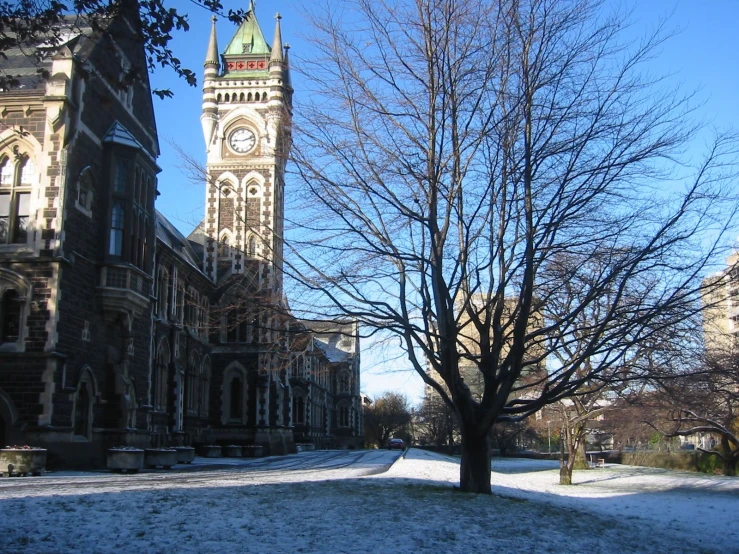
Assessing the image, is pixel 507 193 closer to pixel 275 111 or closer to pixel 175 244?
pixel 275 111

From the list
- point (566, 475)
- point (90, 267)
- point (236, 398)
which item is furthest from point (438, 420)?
point (90, 267)

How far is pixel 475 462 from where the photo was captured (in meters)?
14.9

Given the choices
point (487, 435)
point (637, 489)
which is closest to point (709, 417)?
point (637, 489)

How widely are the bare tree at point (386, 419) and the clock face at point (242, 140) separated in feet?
214

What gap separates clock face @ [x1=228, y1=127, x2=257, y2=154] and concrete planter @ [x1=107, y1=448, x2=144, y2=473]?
1233 inches

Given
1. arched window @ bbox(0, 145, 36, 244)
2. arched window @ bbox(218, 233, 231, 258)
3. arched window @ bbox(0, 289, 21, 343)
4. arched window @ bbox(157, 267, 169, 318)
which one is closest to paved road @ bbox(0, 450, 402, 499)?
arched window @ bbox(0, 289, 21, 343)

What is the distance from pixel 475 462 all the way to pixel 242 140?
126 ft

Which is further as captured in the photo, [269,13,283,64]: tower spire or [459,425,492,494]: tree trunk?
[269,13,283,64]: tower spire

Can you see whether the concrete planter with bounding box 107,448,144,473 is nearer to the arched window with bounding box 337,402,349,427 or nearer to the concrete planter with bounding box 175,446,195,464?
the concrete planter with bounding box 175,446,195,464

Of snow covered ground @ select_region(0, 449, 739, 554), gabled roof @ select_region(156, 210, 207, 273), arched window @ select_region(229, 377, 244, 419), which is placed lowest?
snow covered ground @ select_region(0, 449, 739, 554)

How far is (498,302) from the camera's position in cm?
1459

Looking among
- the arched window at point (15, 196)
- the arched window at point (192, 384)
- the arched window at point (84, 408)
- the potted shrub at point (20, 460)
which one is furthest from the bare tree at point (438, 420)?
the potted shrub at point (20, 460)

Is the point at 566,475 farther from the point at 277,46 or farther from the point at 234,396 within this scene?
the point at 277,46

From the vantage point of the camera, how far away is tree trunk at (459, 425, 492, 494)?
1487 centimetres
